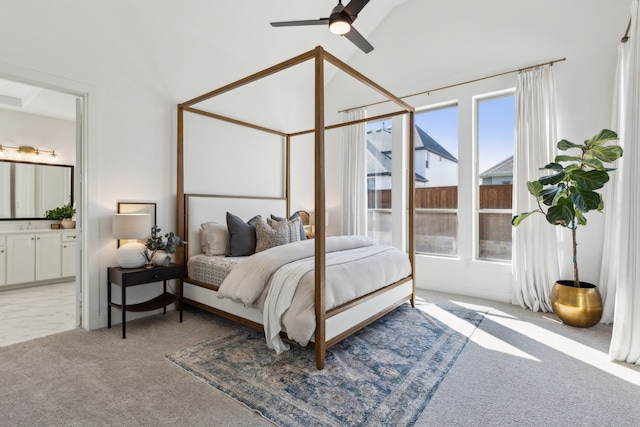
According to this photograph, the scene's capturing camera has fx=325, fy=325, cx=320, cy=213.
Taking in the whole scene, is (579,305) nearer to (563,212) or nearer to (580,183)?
(563,212)

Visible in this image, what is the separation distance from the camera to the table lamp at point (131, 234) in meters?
3.06

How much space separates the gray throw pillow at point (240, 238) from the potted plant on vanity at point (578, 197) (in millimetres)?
3014

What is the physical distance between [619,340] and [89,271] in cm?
459

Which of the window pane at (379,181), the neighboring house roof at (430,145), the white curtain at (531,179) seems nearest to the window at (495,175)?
the white curtain at (531,179)

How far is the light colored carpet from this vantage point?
183 centimetres

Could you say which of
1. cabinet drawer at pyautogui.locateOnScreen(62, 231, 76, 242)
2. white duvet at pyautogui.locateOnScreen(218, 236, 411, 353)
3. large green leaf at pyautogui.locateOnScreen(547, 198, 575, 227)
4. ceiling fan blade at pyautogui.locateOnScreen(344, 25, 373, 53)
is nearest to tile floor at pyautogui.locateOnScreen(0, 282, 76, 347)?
cabinet drawer at pyautogui.locateOnScreen(62, 231, 76, 242)

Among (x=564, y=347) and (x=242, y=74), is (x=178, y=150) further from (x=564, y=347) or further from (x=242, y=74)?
(x=564, y=347)

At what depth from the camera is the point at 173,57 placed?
12.3 ft

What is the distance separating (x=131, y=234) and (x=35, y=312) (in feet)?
5.87

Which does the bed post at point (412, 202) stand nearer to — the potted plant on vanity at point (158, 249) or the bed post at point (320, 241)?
the bed post at point (320, 241)

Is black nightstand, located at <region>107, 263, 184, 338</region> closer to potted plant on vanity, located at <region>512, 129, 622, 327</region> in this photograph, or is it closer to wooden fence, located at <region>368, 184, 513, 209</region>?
wooden fence, located at <region>368, 184, 513, 209</region>

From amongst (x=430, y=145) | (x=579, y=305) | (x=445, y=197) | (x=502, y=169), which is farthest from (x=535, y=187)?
(x=430, y=145)

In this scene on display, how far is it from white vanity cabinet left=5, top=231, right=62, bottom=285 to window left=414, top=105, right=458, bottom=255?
5593 millimetres

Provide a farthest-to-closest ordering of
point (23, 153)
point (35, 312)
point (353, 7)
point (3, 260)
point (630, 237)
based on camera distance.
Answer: point (23, 153) < point (3, 260) < point (35, 312) < point (353, 7) < point (630, 237)
